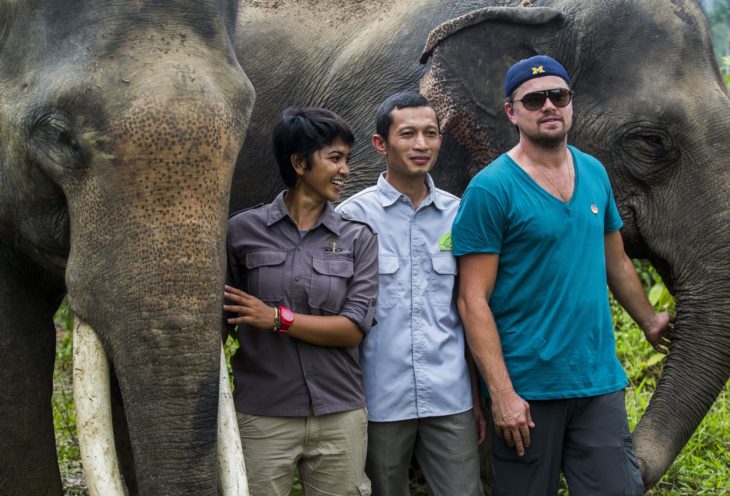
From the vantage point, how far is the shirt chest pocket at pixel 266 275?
301 centimetres

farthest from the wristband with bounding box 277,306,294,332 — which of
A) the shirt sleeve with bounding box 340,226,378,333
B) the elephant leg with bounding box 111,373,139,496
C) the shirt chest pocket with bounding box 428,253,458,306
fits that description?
the elephant leg with bounding box 111,373,139,496

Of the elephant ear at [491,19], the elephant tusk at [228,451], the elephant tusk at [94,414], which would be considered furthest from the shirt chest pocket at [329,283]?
the elephant ear at [491,19]

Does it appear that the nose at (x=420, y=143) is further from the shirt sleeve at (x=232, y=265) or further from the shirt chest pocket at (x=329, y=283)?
the shirt sleeve at (x=232, y=265)

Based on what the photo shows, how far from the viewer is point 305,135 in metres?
3.08

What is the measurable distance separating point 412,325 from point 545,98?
2.19 ft

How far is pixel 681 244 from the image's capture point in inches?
150

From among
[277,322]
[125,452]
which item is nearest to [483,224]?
[277,322]

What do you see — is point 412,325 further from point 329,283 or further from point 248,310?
point 248,310

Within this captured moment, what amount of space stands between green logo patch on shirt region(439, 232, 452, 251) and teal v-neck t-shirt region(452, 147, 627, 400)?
24 millimetres

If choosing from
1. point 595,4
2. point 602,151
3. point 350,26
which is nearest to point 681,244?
point 602,151

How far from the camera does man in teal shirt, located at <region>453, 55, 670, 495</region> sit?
10.3 ft

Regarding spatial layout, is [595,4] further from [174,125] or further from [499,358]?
[174,125]

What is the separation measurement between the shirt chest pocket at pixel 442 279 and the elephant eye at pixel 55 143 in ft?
3.15

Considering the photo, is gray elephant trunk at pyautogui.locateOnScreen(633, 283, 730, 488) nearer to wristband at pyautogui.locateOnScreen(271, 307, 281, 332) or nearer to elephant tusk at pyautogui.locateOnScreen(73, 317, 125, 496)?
wristband at pyautogui.locateOnScreen(271, 307, 281, 332)
